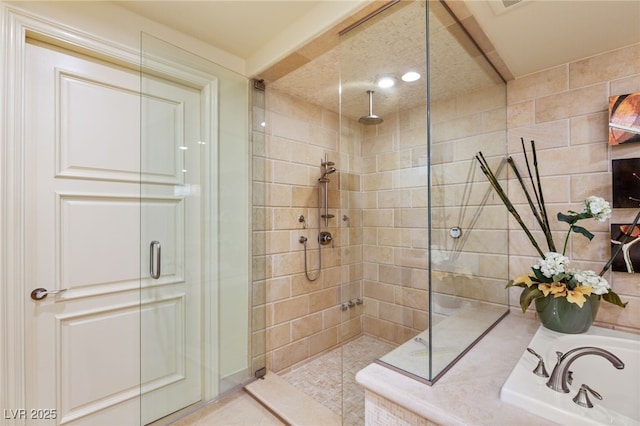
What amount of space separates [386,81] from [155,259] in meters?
1.65

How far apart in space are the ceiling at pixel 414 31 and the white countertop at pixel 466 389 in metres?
1.19

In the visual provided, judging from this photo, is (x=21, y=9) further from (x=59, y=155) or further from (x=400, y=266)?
(x=400, y=266)

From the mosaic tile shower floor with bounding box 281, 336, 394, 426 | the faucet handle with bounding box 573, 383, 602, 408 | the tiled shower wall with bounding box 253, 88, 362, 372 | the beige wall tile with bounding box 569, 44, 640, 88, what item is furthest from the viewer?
the tiled shower wall with bounding box 253, 88, 362, 372

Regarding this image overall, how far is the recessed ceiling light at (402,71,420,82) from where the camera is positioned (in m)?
1.31

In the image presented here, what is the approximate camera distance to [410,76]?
1.35 m

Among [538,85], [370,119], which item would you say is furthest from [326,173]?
[538,85]

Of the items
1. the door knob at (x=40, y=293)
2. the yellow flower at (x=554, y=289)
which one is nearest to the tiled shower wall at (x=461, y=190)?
the yellow flower at (x=554, y=289)

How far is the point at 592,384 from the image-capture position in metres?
1.18

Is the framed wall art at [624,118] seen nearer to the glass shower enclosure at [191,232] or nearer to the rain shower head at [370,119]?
the rain shower head at [370,119]

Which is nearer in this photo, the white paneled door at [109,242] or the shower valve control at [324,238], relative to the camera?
the white paneled door at [109,242]

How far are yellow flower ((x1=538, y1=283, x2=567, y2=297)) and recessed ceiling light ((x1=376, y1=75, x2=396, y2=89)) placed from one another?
4.23ft

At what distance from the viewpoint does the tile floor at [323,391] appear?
138 cm

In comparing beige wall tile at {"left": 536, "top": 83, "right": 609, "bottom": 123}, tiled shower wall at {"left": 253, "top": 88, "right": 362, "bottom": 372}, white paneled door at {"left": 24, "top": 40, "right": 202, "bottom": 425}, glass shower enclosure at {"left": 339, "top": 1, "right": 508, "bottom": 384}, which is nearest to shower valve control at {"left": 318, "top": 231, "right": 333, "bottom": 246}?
tiled shower wall at {"left": 253, "top": 88, "right": 362, "bottom": 372}

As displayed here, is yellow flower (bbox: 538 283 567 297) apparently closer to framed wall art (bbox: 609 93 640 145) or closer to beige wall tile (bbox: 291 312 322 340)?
framed wall art (bbox: 609 93 640 145)
